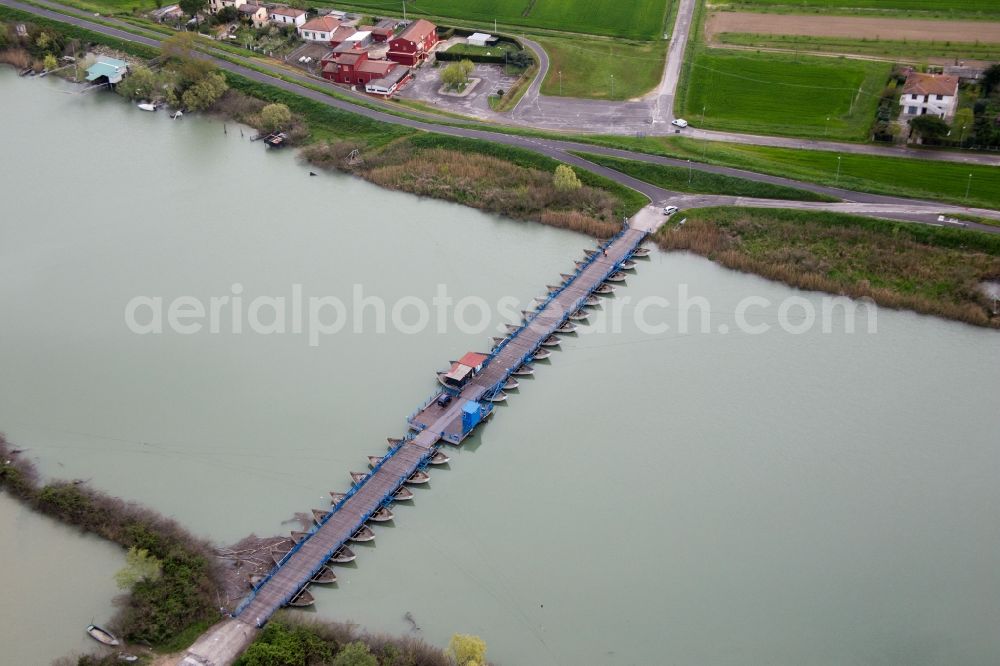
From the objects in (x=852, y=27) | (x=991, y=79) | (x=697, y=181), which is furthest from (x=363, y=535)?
(x=852, y=27)

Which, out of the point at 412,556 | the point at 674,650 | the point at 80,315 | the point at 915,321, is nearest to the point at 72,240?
the point at 80,315

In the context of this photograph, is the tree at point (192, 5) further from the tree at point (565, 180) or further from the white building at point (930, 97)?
the white building at point (930, 97)

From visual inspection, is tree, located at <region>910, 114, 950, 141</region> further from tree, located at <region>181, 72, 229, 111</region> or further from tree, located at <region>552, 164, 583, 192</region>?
tree, located at <region>181, 72, 229, 111</region>

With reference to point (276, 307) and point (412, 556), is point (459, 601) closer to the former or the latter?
point (412, 556)

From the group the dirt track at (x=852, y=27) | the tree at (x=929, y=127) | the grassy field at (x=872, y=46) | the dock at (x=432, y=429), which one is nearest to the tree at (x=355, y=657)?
the dock at (x=432, y=429)

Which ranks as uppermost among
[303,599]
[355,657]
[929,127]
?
[929,127]

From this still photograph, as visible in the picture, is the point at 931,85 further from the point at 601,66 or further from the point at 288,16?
the point at 288,16
